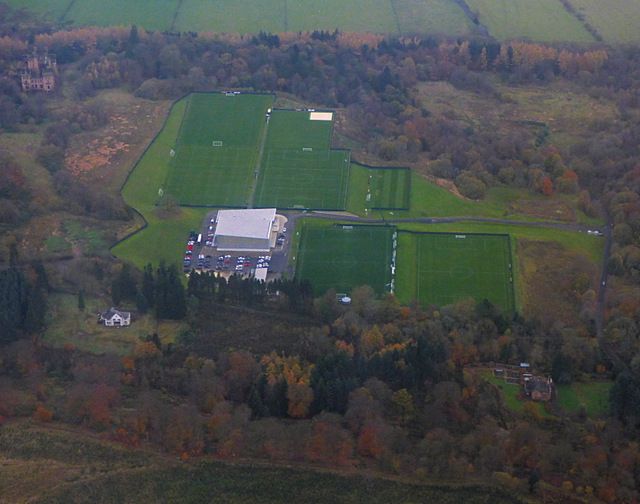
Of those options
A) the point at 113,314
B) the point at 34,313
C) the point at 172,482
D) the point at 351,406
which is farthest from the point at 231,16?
the point at 172,482

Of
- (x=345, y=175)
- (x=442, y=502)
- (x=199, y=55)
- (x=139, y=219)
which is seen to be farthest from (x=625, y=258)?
(x=199, y=55)

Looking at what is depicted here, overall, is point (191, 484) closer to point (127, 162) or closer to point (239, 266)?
point (239, 266)

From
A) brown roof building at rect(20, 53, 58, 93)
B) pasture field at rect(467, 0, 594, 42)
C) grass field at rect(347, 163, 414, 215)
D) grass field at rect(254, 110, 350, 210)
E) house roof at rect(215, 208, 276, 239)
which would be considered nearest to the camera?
house roof at rect(215, 208, 276, 239)

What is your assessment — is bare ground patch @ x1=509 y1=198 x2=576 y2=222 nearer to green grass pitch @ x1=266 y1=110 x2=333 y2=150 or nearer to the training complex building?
green grass pitch @ x1=266 y1=110 x2=333 y2=150

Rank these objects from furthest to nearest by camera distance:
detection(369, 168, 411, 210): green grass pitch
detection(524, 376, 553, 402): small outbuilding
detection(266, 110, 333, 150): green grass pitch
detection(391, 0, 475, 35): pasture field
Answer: detection(391, 0, 475, 35): pasture field < detection(266, 110, 333, 150): green grass pitch < detection(369, 168, 411, 210): green grass pitch < detection(524, 376, 553, 402): small outbuilding

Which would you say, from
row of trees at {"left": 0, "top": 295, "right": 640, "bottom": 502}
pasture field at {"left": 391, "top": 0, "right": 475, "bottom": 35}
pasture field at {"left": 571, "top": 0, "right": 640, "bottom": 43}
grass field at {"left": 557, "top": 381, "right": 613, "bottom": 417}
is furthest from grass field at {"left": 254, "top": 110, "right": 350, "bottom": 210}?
pasture field at {"left": 571, "top": 0, "right": 640, "bottom": 43}

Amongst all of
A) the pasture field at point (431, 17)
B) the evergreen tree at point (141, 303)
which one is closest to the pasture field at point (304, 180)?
the evergreen tree at point (141, 303)
